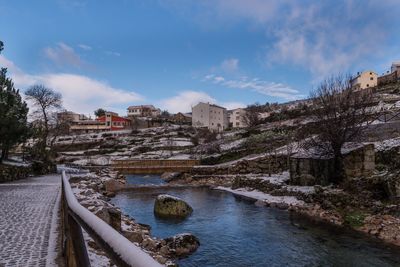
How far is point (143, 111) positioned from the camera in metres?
147

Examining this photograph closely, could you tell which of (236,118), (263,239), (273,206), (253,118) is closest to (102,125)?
(236,118)

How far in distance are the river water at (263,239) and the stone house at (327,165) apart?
577cm

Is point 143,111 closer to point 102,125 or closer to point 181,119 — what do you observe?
point 181,119

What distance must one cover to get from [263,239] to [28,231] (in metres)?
9.01

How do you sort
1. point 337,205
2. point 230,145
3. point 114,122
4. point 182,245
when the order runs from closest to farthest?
point 182,245 < point 337,205 < point 230,145 < point 114,122

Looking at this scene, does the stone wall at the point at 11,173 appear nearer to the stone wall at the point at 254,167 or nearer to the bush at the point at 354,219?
the stone wall at the point at 254,167

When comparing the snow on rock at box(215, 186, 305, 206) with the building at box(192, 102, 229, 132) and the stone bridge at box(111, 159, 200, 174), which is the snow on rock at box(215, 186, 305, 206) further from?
the building at box(192, 102, 229, 132)

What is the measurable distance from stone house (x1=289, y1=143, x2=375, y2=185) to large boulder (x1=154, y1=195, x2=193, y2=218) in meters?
10.4

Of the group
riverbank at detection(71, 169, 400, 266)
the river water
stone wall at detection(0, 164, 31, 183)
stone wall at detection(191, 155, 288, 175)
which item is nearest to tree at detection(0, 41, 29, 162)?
stone wall at detection(0, 164, 31, 183)

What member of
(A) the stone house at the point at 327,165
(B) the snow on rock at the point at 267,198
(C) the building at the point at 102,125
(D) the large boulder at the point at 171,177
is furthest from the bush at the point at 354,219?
(C) the building at the point at 102,125

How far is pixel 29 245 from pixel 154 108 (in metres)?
145

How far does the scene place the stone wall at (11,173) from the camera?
28781 millimetres

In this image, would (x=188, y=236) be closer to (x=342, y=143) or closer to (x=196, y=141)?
(x=342, y=143)

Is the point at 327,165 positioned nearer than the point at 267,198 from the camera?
No
